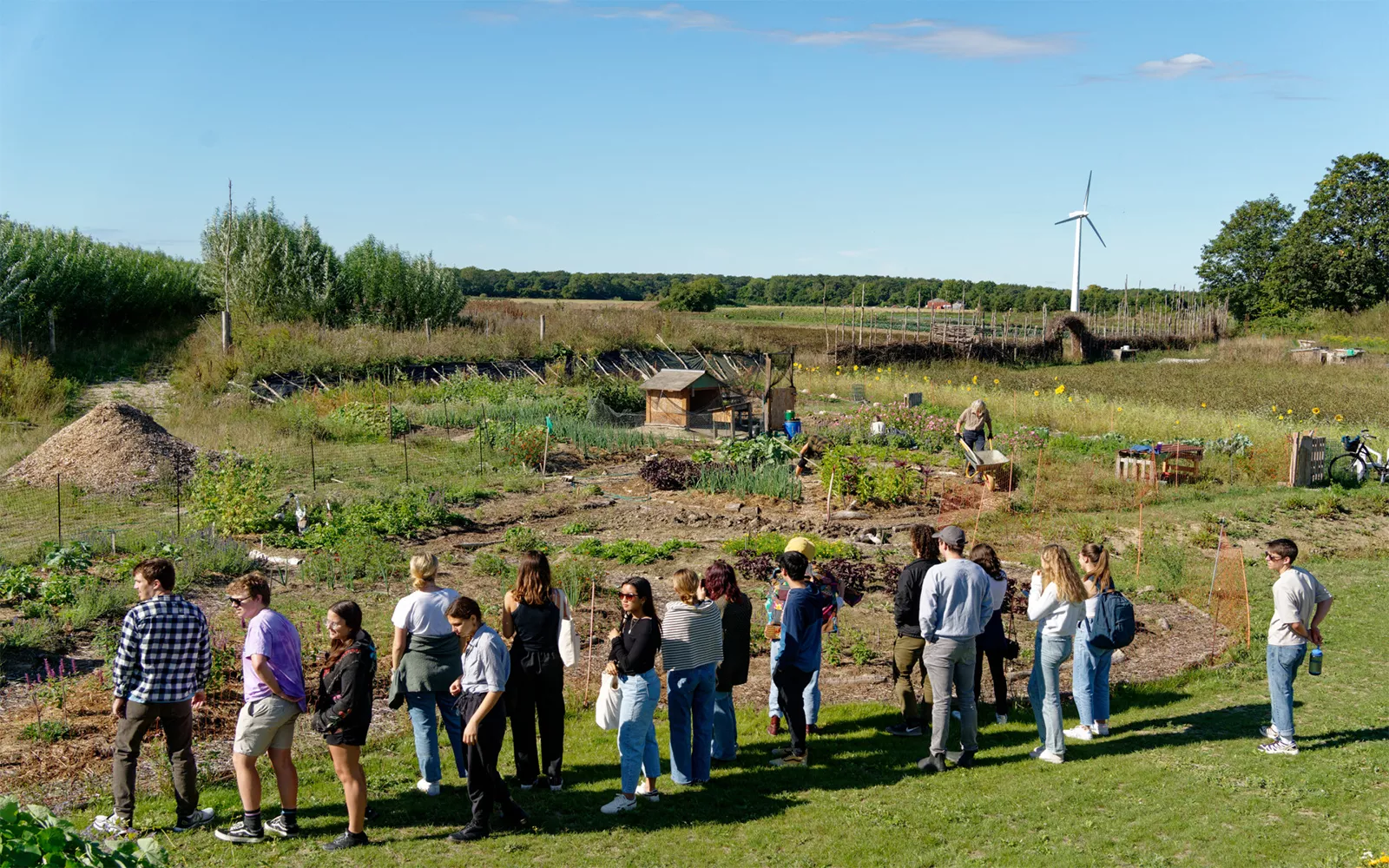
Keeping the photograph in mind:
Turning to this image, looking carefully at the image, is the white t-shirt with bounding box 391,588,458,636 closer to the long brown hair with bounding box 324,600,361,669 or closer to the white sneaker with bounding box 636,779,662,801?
the long brown hair with bounding box 324,600,361,669

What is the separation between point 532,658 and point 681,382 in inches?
672

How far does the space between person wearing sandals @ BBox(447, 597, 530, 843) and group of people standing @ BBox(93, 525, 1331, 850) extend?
0.04ft

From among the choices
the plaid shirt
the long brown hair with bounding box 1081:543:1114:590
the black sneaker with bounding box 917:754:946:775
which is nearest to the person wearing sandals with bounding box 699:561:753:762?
the black sneaker with bounding box 917:754:946:775

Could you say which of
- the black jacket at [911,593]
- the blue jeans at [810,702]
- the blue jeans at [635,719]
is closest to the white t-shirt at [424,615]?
the blue jeans at [635,719]

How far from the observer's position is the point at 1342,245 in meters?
60.7

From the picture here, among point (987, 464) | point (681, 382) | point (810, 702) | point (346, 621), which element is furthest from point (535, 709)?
point (681, 382)

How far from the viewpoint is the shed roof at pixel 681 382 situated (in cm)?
2330

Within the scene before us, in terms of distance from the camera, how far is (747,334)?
152ft

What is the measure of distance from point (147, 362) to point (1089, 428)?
25.4m

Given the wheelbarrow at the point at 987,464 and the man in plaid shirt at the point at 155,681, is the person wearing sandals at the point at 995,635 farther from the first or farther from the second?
the wheelbarrow at the point at 987,464

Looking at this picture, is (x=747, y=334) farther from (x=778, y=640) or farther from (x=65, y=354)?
(x=778, y=640)

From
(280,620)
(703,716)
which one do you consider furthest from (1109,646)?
→ (280,620)

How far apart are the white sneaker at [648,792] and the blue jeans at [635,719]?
0.65 ft

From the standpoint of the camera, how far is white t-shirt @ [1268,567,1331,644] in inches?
284
